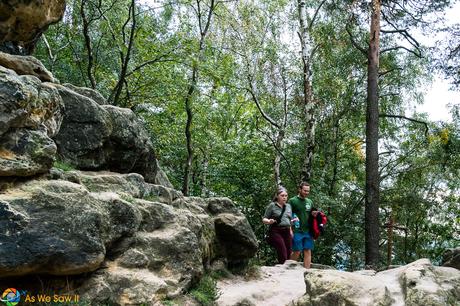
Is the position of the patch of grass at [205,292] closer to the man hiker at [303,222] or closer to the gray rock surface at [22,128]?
the gray rock surface at [22,128]

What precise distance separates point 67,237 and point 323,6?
13662 millimetres

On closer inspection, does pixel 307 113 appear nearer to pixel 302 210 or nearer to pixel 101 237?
pixel 302 210

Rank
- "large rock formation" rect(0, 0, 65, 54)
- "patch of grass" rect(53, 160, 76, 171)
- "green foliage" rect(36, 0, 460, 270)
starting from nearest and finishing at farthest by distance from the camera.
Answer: "patch of grass" rect(53, 160, 76, 171), "large rock formation" rect(0, 0, 65, 54), "green foliage" rect(36, 0, 460, 270)

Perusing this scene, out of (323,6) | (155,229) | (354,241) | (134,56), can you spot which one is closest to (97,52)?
(134,56)

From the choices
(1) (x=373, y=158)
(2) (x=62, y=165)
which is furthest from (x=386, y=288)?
(1) (x=373, y=158)

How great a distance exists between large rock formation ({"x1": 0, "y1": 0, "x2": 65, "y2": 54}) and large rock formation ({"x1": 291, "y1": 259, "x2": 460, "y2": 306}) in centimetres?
569

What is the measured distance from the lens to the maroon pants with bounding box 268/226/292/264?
893 centimetres

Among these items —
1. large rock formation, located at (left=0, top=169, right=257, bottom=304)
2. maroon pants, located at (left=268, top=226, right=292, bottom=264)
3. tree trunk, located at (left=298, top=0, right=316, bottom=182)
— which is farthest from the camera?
tree trunk, located at (left=298, top=0, right=316, bottom=182)

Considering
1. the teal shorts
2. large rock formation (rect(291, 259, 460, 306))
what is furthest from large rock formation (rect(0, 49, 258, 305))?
the teal shorts

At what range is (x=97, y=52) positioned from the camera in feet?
47.4

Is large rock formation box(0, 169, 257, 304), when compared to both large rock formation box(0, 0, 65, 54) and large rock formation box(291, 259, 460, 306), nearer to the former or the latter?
large rock formation box(291, 259, 460, 306)

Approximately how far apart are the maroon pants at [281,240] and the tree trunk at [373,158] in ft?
9.60

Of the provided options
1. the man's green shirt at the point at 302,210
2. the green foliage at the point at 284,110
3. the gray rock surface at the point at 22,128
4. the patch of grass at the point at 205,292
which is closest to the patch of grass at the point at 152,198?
the patch of grass at the point at 205,292

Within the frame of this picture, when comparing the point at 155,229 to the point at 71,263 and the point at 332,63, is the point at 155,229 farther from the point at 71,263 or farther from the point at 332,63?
the point at 332,63
